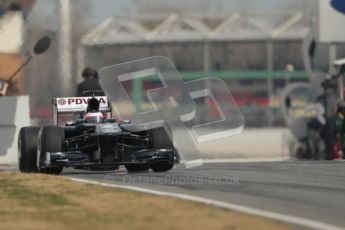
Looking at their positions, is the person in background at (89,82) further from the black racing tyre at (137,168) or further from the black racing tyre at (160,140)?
the black racing tyre at (160,140)

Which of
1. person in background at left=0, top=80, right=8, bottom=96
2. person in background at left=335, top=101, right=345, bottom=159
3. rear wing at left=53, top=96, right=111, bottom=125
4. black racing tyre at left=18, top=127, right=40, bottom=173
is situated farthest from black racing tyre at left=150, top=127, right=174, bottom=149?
person in background at left=335, top=101, right=345, bottom=159

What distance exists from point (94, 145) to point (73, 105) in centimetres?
150

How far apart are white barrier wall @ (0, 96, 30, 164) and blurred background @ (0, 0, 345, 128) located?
0.73ft

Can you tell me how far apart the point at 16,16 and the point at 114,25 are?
7.16 feet

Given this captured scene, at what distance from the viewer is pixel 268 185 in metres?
11.1

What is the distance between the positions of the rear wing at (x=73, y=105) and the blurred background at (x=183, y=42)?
13.5 ft

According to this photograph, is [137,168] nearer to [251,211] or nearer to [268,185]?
[268,185]

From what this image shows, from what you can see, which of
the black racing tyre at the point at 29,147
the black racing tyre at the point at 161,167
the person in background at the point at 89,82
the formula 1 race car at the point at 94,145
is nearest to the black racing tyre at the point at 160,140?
the formula 1 race car at the point at 94,145

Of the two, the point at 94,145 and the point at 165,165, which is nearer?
the point at 94,145

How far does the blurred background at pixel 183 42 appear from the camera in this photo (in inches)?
746

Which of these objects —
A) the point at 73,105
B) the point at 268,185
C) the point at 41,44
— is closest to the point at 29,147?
the point at 73,105

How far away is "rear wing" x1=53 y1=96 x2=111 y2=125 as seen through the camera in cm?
1451

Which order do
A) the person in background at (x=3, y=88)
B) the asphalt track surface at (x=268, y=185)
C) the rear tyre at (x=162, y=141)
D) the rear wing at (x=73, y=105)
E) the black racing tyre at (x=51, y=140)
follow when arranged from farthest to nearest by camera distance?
1. the person in background at (x=3, y=88)
2. the rear wing at (x=73, y=105)
3. the rear tyre at (x=162, y=141)
4. the black racing tyre at (x=51, y=140)
5. the asphalt track surface at (x=268, y=185)

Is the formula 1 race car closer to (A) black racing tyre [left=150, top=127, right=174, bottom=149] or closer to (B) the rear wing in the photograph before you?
(A) black racing tyre [left=150, top=127, right=174, bottom=149]
